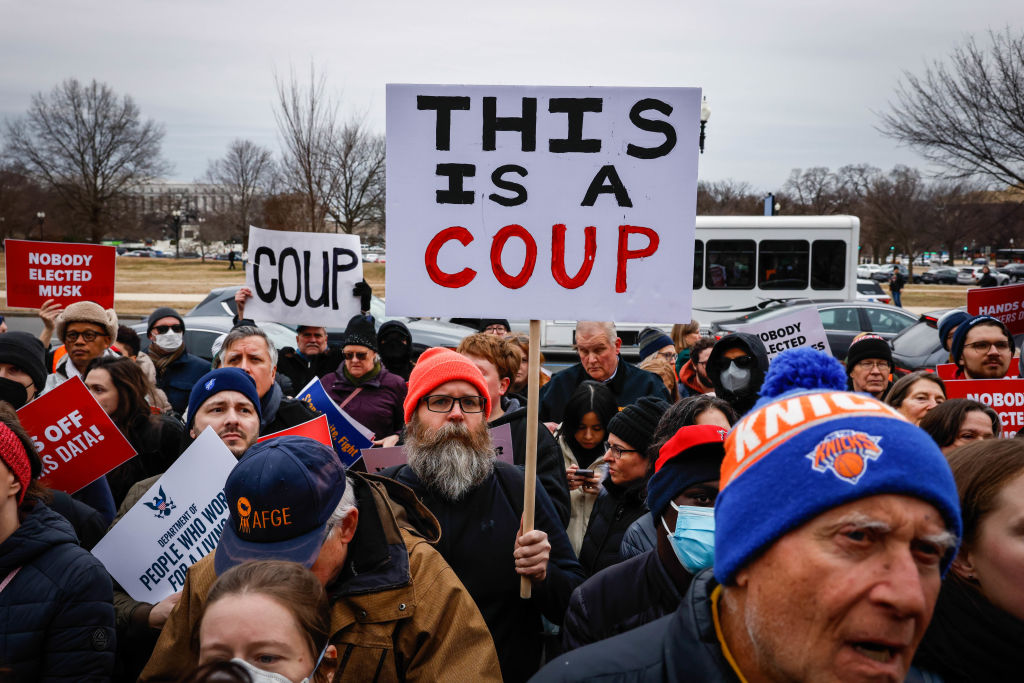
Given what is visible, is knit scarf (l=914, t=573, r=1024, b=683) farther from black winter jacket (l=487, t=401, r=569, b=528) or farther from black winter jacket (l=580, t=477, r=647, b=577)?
black winter jacket (l=487, t=401, r=569, b=528)

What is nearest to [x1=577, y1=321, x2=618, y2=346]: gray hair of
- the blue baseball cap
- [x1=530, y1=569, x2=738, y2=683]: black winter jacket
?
the blue baseball cap

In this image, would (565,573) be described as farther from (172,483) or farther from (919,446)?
(919,446)

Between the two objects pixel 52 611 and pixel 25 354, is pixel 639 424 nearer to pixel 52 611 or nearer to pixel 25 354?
pixel 52 611

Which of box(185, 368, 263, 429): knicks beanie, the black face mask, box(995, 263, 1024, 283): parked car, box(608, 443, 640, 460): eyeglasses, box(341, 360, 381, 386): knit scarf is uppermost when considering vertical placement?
box(995, 263, 1024, 283): parked car

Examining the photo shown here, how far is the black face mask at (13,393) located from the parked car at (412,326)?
24.1 ft

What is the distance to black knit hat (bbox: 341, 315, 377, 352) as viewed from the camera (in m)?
6.18

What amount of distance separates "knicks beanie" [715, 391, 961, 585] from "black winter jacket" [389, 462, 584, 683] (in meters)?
1.53

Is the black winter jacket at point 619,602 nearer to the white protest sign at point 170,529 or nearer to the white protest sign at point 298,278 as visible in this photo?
the white protest sign at point 170,529

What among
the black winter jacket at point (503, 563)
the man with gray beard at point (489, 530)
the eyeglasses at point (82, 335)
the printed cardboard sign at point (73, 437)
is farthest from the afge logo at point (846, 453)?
the eyeglasses at point (82, 335)

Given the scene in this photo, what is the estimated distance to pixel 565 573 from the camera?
2.91 m

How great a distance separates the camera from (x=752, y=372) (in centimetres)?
474

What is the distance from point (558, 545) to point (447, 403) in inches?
29.4

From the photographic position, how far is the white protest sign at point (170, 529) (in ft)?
9.97

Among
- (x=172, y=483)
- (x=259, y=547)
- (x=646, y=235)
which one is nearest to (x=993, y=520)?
(x=646, y=235)
